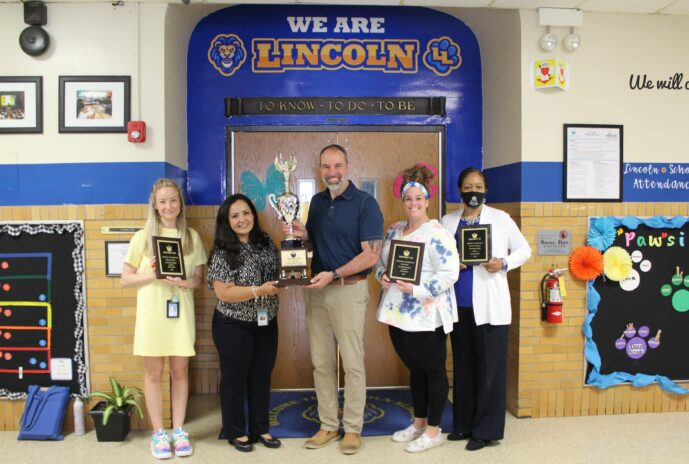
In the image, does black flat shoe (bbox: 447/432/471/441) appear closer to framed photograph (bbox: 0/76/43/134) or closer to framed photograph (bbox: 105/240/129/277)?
framed photograph (bbox: 105/240/129/277)

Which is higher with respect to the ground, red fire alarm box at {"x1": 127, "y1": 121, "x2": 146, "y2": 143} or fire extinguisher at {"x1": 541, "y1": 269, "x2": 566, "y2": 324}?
red fire alarm box at {"x1": 127, "y1": 121, "x2": 146, "y2": 143}

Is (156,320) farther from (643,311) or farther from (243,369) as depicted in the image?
(643,311)

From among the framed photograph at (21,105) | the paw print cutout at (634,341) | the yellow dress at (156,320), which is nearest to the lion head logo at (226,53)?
the framed photograph at (21,105)

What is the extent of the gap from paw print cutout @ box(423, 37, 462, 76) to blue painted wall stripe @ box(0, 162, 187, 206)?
233cm

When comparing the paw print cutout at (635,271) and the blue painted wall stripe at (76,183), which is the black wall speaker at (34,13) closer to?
the blue painted wall stripe at (76,183)

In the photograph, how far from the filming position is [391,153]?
4223 millimetres

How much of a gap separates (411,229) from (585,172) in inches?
60.4

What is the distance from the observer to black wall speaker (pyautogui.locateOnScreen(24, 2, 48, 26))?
3428 mm

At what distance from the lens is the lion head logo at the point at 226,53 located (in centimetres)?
414

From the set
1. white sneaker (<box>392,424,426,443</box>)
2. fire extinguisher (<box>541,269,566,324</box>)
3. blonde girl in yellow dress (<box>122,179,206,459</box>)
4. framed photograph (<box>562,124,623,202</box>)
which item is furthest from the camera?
framed photograph (<box>562,124,623,202</box>)

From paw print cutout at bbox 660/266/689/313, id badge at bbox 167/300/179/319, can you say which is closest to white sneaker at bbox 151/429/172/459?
id badge at bbox 167/300/179/319

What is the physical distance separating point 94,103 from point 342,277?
2.10 m

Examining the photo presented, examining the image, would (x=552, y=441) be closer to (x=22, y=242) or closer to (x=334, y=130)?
(x=334, y=130)

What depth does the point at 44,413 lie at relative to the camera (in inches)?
133
